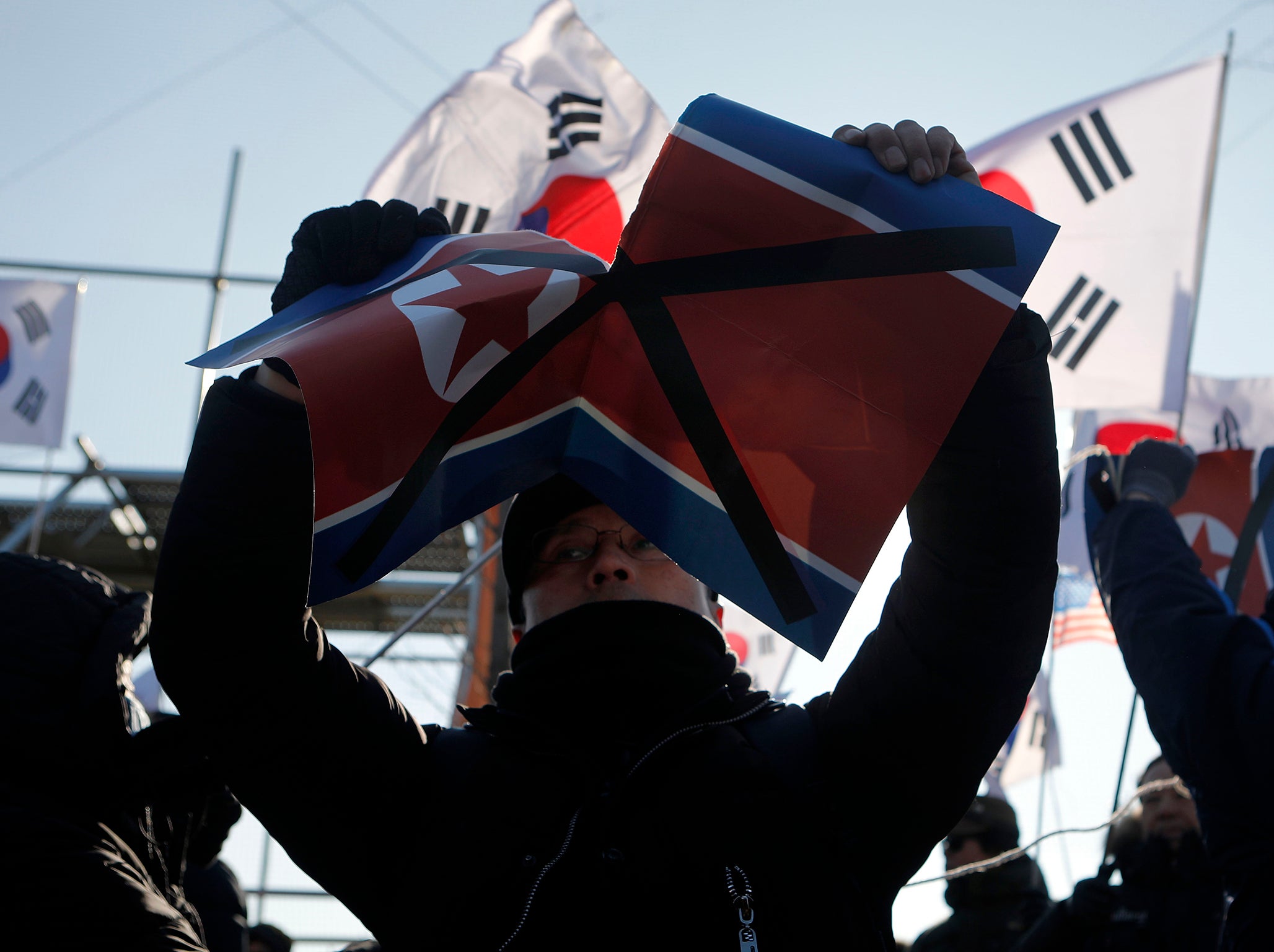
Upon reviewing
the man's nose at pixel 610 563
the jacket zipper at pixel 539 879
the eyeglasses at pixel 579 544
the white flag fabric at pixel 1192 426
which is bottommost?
the jacket zipper at pixel 539 879

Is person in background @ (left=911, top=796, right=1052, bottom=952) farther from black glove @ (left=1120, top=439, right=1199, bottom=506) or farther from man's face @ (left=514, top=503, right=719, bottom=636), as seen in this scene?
man's face @ (left=514, top=503, right=719, bottom=636)

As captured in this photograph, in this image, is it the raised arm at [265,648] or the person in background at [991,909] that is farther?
the person in background at [991,909]

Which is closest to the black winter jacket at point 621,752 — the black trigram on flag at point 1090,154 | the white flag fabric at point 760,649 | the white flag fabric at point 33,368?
the black trigram on flag at point 1090,154

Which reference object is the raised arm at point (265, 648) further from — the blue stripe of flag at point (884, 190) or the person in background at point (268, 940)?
the person in background at point (268, 940)

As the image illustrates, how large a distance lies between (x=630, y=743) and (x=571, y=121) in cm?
410

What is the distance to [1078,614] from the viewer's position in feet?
20.4

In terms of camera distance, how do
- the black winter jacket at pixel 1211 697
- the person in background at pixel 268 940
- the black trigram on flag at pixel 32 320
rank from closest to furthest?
the black winter jacket at pixel 1211 697 → the person in background at pixel 268 940 → the black trigram on flag at pixel 32 320

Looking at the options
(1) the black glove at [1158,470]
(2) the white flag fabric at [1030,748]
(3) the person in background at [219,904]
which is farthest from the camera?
(2) the white flag fabric at [1030,748]

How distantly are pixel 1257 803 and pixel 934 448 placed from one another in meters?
0.93

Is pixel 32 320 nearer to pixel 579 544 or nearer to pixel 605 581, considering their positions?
pixel 579 544

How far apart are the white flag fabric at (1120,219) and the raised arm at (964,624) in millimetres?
2996

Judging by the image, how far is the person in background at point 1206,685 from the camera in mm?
1868

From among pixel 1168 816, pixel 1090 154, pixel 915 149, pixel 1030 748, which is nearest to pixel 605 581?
pixel 915 149

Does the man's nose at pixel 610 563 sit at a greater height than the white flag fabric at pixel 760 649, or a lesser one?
lesser
